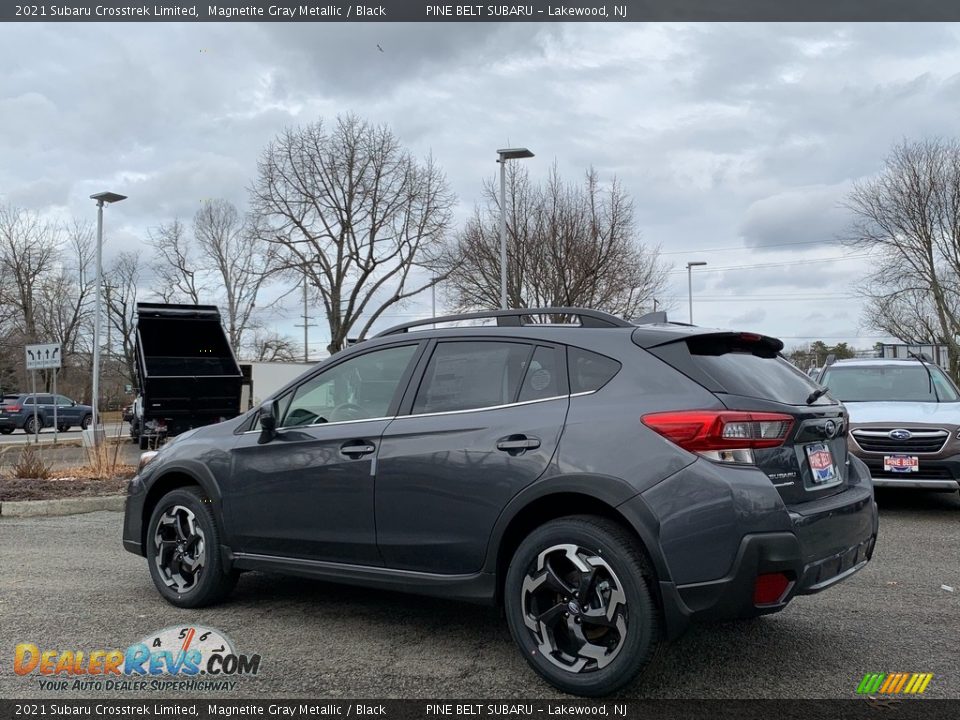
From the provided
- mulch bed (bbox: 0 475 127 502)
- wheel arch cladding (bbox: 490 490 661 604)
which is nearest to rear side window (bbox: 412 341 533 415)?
wheel arch cladding (bbox: 490 490 661 604)

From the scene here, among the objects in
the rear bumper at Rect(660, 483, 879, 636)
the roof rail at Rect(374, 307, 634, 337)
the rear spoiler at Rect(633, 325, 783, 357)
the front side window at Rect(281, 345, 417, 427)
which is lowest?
→ the rear bumper at Rect(660, 483, 879, 636)

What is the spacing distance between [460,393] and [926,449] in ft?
21.1

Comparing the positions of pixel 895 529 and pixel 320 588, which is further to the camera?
pixel 895 529

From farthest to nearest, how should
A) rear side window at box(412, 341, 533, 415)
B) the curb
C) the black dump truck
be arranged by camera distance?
the black dump truck
the curb
rear side window at box(412, 341, 533, 415)

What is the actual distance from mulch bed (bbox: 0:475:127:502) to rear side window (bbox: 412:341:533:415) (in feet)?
22.5

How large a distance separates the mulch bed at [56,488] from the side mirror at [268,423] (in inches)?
229

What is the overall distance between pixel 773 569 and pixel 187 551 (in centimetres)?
352

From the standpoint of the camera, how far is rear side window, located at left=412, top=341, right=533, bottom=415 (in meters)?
4.14

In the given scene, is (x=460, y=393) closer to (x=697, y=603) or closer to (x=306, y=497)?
(x=306, y=497)

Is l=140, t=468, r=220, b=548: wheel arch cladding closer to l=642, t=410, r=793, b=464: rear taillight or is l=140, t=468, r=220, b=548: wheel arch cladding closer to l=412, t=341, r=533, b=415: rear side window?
l=412, t=341, r=533, b=415: rear side window

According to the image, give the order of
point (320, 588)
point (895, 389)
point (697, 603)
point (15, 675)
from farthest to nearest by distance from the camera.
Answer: point (895, 389) → point (320, 588) → point (15, 675) → point (697, 603)

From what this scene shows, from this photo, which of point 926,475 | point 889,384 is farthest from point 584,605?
point 889,384

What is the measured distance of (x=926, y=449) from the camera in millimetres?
8586

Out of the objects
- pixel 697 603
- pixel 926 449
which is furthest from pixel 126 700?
pixel 926 449
